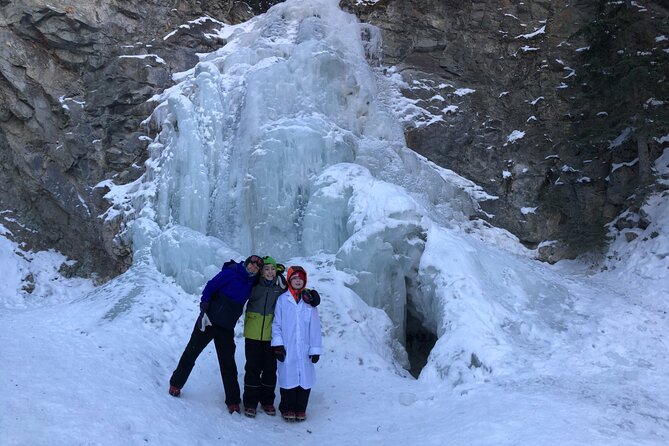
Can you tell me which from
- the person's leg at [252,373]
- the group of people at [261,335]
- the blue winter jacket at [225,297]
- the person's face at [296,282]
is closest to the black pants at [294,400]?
the group of people at [261,335]

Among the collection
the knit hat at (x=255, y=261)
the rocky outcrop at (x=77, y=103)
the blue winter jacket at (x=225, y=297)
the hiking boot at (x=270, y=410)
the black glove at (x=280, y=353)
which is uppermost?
the rocky outcrop at (x=77, y=103)

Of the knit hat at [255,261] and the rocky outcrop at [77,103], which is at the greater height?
the rocky outcrop at [77,103]

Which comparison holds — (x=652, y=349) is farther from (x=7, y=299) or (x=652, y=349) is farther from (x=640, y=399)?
(x=7, y=299)

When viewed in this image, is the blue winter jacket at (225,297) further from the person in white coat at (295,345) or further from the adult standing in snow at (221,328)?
the person in white coat at (295,345)

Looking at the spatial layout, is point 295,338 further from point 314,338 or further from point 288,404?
point 288,404

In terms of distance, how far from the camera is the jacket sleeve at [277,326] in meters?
6.27

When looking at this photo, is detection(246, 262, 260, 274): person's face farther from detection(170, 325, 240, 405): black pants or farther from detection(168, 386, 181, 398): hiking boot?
detection(168, 386, 181, 398): hiking boot

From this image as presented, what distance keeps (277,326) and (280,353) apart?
0.30 meters


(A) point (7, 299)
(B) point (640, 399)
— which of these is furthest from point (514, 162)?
(A) point (7, 299)

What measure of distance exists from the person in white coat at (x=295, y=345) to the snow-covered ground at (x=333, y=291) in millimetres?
329

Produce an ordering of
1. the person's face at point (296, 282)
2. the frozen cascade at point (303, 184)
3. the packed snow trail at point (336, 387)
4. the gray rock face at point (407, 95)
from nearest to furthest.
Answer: the packed snow trail at point (336, 387), the person's face at point (296, 282), the frozen cascade at point (303, 184), the gray rock face at point (407, 95)

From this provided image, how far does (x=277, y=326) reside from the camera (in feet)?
20.7

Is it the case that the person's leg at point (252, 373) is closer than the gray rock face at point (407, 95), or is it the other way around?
the person's leg at point (252, 373)

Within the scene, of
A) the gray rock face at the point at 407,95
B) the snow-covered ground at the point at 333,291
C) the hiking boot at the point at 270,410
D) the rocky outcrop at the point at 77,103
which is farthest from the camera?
the rocky outcrop at the point at 77,103
